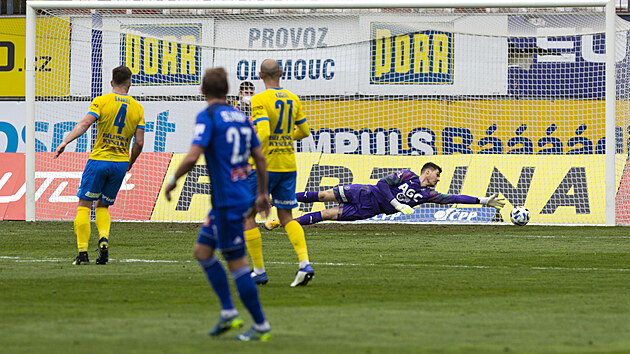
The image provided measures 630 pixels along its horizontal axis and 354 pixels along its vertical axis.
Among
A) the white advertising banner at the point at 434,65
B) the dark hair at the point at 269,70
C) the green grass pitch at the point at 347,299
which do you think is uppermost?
the white advertising banner at the point at 434,65

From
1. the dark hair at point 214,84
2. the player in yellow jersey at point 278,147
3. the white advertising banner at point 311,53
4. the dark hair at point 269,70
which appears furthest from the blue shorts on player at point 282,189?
the white advertising banner at point 311,53

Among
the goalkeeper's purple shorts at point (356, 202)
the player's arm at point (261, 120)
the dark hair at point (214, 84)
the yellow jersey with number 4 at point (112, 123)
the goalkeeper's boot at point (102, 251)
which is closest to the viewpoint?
the dark hair at point (214, 84)

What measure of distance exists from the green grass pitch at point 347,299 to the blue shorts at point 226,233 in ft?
1.65

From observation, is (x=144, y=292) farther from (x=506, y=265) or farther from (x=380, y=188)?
(x=380, y=188)

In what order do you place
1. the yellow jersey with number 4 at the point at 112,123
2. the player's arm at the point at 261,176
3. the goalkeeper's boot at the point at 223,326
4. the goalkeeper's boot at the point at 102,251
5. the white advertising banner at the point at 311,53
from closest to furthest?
the goalkeeper's boot at the point at 223,326
the player's arm at the point at 261,176
the goalkeeper's boot at the point at 102,251
the yellow jersey with number 4 at the point at 112,123
the white advertising banner at the point at 311,53

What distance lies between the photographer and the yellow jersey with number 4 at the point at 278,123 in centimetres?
902

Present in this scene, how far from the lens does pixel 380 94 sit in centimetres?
2283

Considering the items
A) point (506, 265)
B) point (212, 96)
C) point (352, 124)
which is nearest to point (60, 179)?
point (352, 124)

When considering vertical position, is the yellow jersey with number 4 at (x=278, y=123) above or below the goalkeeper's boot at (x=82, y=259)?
above

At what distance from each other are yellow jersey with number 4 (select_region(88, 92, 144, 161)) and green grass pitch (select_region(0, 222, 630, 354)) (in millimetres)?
1212

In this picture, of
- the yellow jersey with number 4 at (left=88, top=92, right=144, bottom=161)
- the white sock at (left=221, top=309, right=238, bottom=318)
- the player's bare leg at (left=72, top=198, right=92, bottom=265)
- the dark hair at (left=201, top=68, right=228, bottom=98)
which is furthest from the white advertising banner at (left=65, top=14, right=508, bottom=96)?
the white sock at (left=221, top=309, right=238, bottom=318)

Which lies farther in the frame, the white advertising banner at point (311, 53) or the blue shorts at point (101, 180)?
the white advertising banner at point (311, 53)

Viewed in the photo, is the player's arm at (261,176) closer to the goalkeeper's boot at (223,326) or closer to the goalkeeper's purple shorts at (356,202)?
the goalkeeper's boot at (223,326)

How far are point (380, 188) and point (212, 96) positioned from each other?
10416 millimetres
